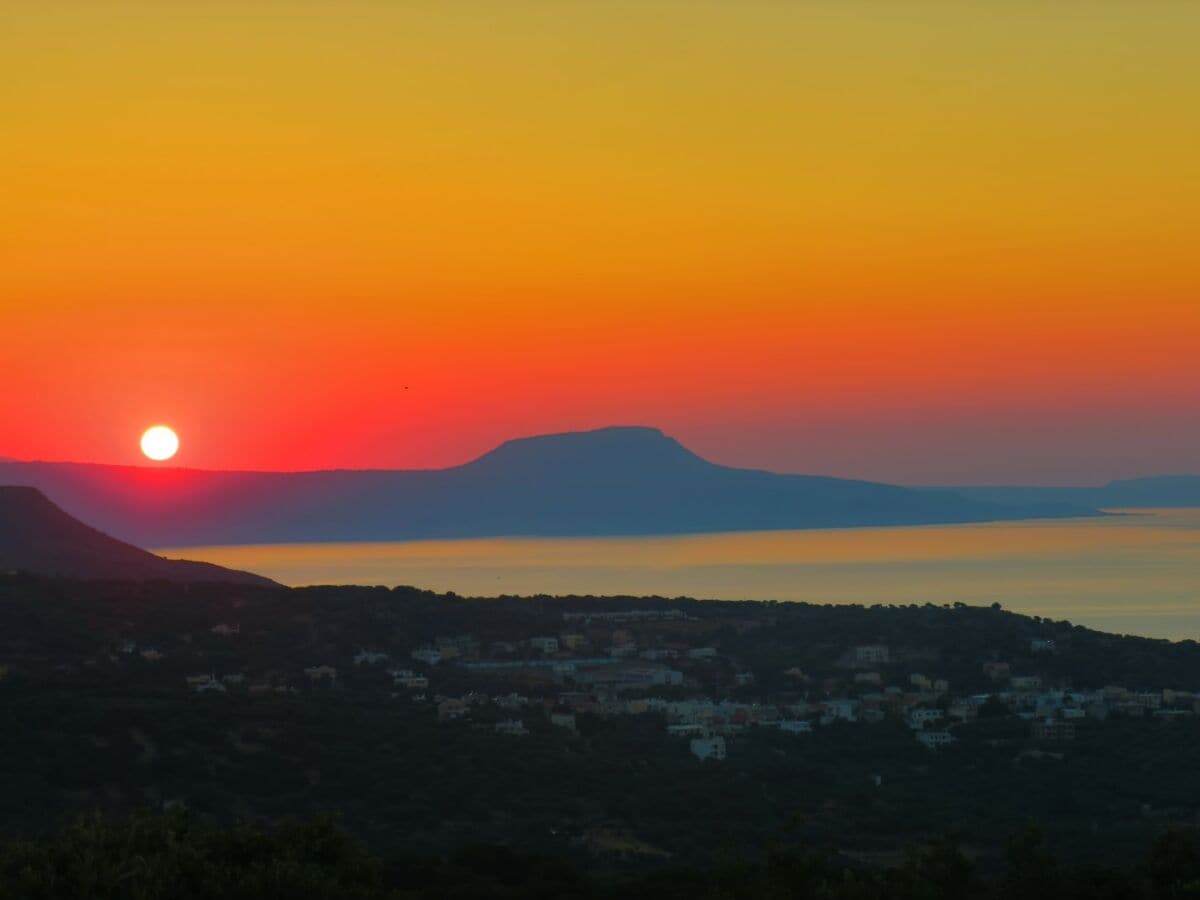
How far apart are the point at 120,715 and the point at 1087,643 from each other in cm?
2648

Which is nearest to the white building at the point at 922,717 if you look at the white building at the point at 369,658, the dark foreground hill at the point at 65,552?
the white building at the point at 369,658

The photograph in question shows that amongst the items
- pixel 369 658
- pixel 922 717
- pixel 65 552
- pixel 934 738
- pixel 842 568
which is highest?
pixel 842 568

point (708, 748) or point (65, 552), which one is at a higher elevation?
point (65, 552)

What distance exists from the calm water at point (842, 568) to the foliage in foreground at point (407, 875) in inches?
2392

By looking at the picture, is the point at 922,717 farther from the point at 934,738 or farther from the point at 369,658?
the point at 369,658

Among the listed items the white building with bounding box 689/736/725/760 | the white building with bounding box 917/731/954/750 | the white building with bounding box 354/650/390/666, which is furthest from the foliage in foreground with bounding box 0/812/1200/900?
the white building with bounding box 354/650/390/666

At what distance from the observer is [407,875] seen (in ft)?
73.0

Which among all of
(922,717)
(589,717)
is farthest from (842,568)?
(589,717)

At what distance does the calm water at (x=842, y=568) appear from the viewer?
9919cm

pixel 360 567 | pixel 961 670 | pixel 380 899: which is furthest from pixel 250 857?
pixel 360 567

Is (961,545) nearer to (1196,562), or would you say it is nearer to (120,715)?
(1196,562)

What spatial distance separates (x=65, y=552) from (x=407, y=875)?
5394 centimetres

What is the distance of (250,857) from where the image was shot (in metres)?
19.2

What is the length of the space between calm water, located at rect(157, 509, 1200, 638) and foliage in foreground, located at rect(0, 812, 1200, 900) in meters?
60.8
